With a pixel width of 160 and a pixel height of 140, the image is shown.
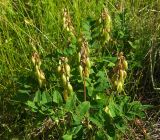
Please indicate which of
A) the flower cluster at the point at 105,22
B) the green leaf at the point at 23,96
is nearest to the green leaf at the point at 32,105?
the green leaf at the point at 23,96

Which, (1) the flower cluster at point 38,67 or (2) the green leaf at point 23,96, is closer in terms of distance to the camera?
(1) the flower cluster at point 38,67

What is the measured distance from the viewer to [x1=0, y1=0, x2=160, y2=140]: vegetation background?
1.65m

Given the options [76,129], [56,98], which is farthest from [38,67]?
[76,129]

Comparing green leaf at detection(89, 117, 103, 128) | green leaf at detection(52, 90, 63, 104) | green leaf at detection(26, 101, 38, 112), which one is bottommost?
green leaf at detection(89, 117, 103, 128)

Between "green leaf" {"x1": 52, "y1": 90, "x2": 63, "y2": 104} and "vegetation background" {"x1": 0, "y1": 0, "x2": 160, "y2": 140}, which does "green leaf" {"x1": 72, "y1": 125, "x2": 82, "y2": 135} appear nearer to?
"vegetation background" {"x1": 0, "y1": 0, "x2": 160, "y2": 140}

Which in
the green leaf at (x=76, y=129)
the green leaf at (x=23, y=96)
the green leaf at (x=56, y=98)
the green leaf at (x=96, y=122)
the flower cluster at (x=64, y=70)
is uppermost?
the flower cluster at (x=64, y=70)

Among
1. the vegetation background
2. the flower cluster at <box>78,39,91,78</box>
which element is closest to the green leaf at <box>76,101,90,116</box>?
the vegetation background

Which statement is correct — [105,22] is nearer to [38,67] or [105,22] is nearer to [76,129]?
[38,67]

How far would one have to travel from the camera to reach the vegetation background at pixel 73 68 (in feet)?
5.40

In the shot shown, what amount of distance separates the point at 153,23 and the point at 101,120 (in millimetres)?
867

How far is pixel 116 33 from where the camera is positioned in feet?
6.75

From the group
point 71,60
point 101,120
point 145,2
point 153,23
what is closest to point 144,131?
point 101,120

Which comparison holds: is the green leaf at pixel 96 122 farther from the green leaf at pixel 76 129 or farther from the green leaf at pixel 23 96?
the green leaf at pixel 23 96

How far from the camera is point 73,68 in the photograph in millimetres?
1766
